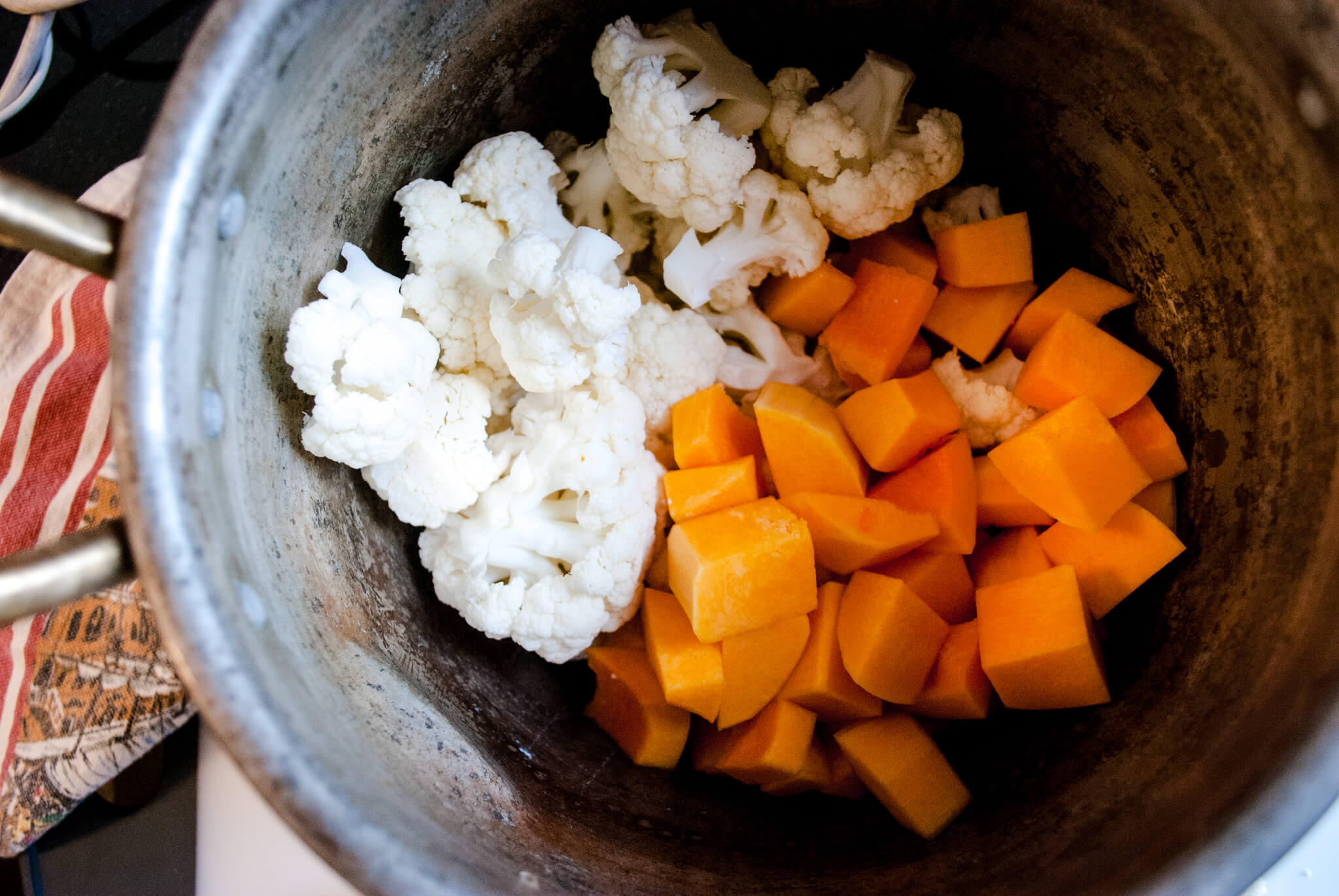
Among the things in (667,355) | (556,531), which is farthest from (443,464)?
(667,355)

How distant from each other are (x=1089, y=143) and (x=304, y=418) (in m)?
1.15

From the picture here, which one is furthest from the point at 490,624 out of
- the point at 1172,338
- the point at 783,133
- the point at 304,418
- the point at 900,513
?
the point at 1172,338

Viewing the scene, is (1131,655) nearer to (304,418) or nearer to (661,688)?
(661,688)

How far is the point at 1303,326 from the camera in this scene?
100cm

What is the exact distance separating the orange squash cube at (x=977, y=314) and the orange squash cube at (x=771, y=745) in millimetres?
637

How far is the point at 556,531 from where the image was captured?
4.11 feet

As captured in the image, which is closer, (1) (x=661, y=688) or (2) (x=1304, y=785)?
(2) (x=1304, y=785)

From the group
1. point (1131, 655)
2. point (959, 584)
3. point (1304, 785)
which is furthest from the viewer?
point (959, 584)

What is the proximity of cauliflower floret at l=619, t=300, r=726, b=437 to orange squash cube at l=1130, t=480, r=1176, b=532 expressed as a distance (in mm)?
661

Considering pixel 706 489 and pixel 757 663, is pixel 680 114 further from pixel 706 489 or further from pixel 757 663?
pixel 757 663

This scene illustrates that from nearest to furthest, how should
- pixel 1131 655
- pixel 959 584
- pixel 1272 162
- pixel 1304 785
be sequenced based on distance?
pixel 1304 785, pixel 1272 162, pixel 1131 655, pixel 959 584

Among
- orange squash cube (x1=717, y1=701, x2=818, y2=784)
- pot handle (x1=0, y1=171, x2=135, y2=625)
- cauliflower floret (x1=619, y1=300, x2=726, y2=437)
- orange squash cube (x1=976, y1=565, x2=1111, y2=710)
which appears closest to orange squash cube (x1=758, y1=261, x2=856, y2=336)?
cauliflower floret (x1=619, y1=300, x2=726, y2=437)

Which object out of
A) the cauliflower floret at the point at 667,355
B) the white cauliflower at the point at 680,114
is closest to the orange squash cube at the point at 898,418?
the cauliflower floret at the point at 667,355

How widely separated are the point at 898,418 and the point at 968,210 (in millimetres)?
379
